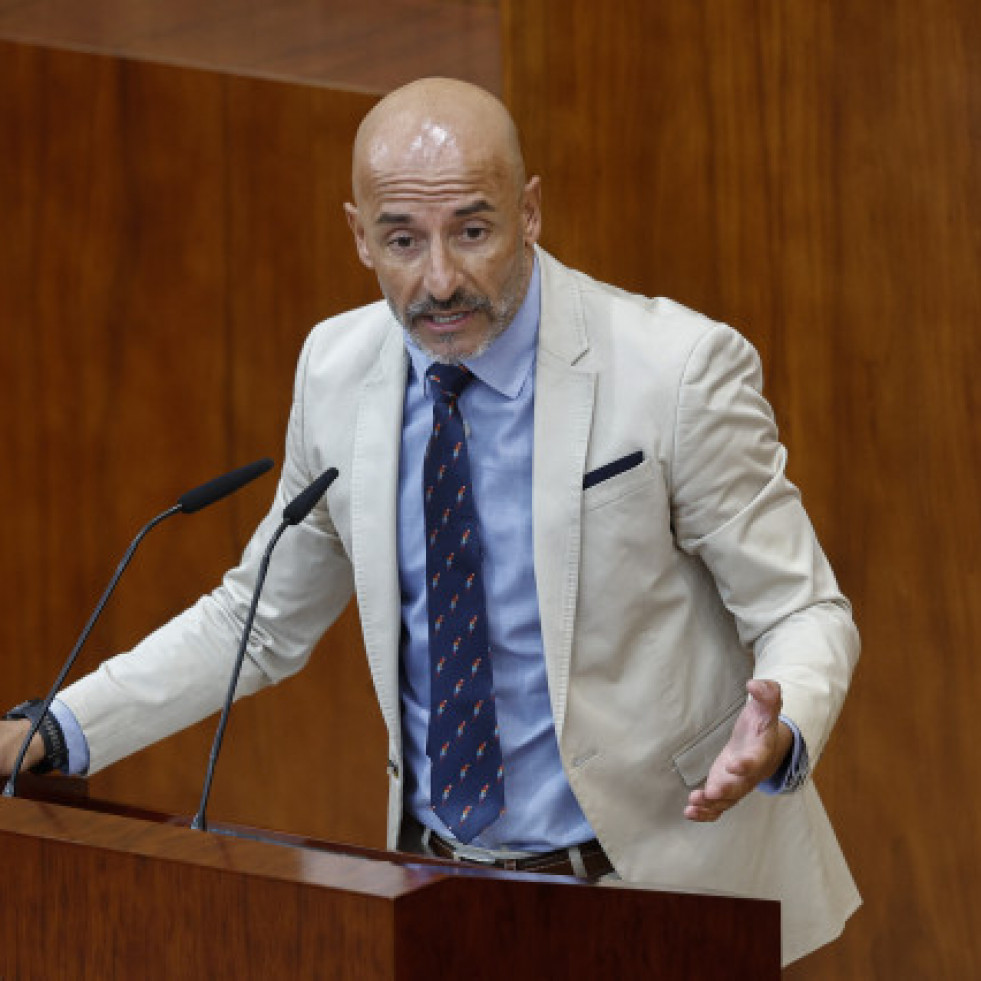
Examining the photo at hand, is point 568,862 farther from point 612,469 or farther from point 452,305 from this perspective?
point 452,305

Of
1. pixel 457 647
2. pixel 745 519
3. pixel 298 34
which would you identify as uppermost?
pixel 298 34

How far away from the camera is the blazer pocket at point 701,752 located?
1930mm

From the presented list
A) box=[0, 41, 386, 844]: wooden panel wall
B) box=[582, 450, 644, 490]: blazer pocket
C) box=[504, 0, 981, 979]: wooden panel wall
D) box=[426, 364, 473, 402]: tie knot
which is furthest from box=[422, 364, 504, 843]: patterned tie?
box=[0, 41, 386, 844]: wooden panel wall

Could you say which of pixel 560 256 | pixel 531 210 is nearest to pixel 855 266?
pixel 560 256

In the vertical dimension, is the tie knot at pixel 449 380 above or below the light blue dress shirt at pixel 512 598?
above

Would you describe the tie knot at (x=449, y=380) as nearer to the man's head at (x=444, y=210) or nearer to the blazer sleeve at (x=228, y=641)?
the man's head at (x=444, y=210)

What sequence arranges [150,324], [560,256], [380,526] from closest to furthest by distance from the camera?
[380,526] < [560,256] < [150,324]

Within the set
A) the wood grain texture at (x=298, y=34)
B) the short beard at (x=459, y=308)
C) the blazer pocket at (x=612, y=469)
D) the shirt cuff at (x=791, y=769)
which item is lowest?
the shirt cuff at (x=791, y=769)

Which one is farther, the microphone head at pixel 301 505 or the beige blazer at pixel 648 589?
the beige blazer at pixel 648 589

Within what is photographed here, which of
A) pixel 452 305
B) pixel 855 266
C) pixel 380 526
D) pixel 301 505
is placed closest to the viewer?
pixel 301 505

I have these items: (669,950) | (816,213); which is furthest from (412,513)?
(816,213)

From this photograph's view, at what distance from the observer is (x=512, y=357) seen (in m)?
1.97

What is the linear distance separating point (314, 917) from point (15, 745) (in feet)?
2.03

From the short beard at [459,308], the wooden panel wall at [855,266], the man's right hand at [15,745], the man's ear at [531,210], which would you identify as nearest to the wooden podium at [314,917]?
the man's right hand at [15,745]
